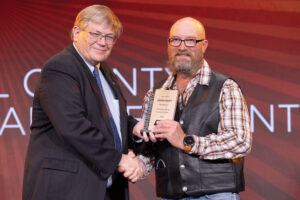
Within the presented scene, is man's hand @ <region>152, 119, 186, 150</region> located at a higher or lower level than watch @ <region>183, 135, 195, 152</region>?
higher

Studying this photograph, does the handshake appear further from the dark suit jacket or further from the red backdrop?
the red backdrop

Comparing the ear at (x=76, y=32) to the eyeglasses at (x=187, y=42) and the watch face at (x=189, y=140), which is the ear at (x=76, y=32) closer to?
the eyeglasses at (x=187, y=42)

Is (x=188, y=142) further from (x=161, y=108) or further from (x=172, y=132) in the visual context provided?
(x=161, y=108)

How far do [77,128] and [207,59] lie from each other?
244 centimetres

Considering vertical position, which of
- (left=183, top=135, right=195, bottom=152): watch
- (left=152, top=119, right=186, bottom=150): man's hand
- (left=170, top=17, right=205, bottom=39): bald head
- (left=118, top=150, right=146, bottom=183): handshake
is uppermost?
(left=170, top=17, right=205, bottom=39): bald head

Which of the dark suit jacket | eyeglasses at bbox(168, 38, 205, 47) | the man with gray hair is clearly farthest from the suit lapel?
eyeglasses at bbox(168, 38, 205, 47)

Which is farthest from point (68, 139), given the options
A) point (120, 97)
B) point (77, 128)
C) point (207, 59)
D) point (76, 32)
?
point (207, 59)

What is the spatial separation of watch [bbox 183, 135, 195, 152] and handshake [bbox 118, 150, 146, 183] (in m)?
0.34

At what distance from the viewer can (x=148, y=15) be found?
466 centimetres

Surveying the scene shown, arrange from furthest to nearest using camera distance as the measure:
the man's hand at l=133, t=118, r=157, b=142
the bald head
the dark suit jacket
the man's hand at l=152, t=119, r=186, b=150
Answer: the bald head
the man's hand at l=133, t=118, r=157, b=142
the man's hand at l=152, t=119, r=186, b=150
the dark suit jacket

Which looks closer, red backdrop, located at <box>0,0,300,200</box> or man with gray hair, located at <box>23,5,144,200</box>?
man with gray hair, located at <box>23,5,144,200</box>

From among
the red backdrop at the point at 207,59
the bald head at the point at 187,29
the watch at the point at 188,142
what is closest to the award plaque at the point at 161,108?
the watch at the point at 188,142

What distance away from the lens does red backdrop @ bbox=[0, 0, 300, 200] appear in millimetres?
4590

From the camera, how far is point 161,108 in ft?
9.13
